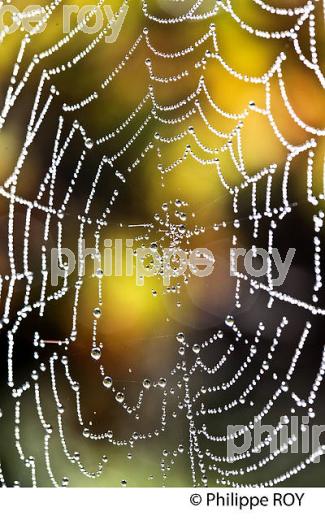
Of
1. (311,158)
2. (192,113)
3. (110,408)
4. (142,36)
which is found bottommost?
(110,408)

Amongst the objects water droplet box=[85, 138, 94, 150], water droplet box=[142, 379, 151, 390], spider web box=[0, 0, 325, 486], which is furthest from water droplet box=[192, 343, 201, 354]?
water droplet box=[85, 138, 94, 150]

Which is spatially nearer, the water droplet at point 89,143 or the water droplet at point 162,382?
the water droplet at point 89,143

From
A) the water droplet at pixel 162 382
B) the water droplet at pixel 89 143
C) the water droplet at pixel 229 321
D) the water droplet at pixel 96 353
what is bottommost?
the water droplet at pixel 162 382

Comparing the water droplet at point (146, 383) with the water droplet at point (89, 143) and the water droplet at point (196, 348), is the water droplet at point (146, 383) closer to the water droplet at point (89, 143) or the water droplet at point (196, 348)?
the water droplet at point (196, 348)

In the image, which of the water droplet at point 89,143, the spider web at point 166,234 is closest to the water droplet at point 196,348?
the spider web at point 166,234

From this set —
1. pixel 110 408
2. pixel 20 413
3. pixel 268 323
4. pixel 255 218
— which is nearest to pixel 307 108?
pixel 255 218

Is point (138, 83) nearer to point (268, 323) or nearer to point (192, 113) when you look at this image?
point (192, 113)

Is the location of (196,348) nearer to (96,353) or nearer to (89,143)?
(96,353)

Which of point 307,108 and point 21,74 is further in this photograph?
point 307,108
